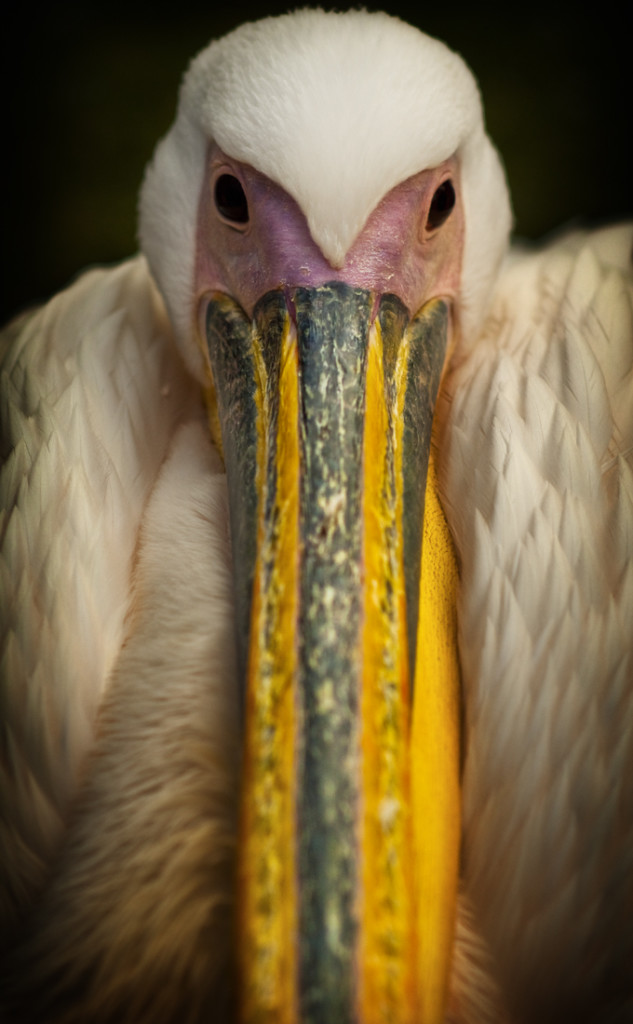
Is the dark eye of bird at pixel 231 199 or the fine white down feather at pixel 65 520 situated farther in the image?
the dark eye of bird at pixel 231 199

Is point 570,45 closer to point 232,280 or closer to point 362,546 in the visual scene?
point 232,280

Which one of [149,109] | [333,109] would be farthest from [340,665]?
[149,109]

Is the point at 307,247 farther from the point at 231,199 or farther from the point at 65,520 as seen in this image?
the point at 65,520

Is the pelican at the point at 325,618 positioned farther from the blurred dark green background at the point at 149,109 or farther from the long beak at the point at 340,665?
the blurred dark green background at the point at 149,109

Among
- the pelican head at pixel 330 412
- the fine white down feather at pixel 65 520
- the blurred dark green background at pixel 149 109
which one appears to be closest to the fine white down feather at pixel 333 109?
the pelican head at pixel 330 412

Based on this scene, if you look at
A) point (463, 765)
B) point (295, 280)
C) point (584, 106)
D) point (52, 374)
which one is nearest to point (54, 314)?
point (52, 374)

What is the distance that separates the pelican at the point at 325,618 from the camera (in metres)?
0.70

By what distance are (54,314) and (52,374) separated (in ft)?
0.53

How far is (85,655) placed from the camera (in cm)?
88

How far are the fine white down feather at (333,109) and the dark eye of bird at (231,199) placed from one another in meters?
0.04

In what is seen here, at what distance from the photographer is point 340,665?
72 centimetres

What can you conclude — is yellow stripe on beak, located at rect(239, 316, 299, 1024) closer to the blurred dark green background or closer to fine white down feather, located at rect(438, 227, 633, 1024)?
fine white down feather, located at rect(438, 227, 633, 1024)

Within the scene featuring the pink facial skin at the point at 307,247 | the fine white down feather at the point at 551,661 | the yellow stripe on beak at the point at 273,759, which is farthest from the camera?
the pink facial skin at the point at 307,247

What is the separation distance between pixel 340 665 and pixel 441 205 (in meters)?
0.57
